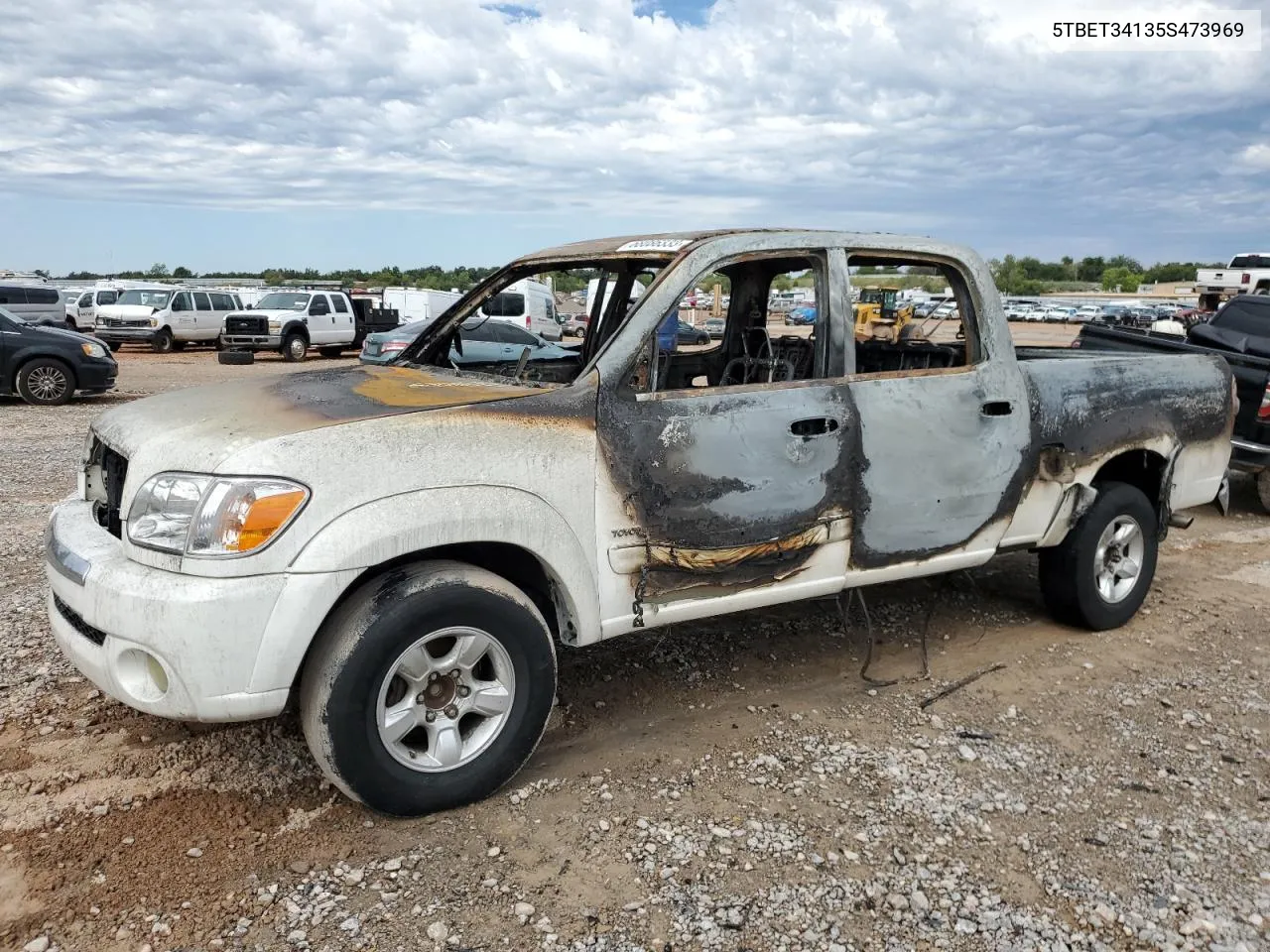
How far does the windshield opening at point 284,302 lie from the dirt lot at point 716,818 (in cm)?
2272

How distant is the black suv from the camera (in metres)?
13.8

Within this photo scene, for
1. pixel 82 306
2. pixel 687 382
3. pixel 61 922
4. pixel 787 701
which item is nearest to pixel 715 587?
pixel 787 701

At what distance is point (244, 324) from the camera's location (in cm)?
2531

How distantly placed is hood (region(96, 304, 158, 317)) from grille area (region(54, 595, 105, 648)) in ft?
84.8

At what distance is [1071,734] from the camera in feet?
13.5

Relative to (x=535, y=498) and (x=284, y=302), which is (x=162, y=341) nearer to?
(x=284, y=302)

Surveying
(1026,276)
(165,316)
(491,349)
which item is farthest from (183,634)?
(1026,276)

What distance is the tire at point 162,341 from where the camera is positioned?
26.7m

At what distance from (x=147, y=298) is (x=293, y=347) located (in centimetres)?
500

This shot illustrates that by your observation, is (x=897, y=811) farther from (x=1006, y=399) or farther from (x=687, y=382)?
(x=687, y=382)

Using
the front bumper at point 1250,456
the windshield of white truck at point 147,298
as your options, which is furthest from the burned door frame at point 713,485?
the windshield of white truck at point 147,298

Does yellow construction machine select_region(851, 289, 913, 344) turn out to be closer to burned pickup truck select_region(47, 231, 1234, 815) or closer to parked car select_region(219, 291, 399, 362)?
burned pickup truck select_region(47, 231, 1234, 815)

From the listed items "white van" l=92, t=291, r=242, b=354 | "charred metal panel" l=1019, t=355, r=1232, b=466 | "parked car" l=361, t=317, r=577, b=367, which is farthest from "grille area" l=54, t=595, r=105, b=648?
"white van" l=92, t=291, r=242, b=354

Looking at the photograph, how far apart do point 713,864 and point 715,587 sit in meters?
1.01
